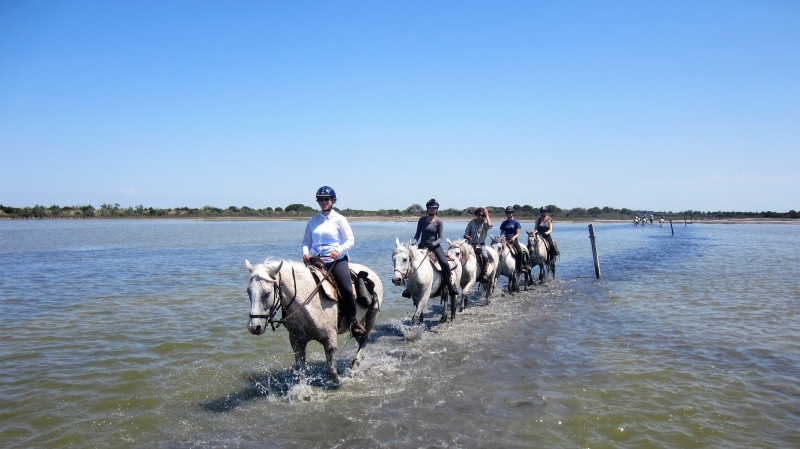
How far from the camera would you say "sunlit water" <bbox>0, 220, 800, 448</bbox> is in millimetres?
5281

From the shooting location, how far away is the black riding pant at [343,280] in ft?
21.1

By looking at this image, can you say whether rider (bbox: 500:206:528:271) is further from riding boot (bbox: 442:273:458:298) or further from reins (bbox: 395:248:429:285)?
reins (bbox: 395:248:429:285)

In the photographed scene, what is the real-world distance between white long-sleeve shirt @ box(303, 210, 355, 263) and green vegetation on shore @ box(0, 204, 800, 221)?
8484 cm

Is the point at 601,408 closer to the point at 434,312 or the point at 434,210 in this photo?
the point at 434,210

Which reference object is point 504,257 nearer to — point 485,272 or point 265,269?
point 485,272

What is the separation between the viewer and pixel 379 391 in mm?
6535

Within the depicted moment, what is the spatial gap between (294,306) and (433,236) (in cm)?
498

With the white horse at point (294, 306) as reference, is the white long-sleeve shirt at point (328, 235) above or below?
above

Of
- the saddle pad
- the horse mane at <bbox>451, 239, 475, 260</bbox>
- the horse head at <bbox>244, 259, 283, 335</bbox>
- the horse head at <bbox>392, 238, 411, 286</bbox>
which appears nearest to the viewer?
the horse head at <bbox>244, 259, 283, 335</bbox>

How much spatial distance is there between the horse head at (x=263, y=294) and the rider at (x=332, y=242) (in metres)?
0.80

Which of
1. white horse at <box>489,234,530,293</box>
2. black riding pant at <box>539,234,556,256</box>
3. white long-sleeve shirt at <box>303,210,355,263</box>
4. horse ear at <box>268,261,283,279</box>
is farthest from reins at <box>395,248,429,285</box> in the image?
black riding pant at <box>539,234,556,256</box>

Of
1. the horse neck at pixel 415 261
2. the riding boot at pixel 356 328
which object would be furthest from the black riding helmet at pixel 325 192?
the horse neck at pixel 415 261

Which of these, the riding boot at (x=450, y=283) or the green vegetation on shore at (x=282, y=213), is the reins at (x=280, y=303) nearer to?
the riding boot at (x=450, y=283)

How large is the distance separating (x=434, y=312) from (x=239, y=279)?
29.3ft
